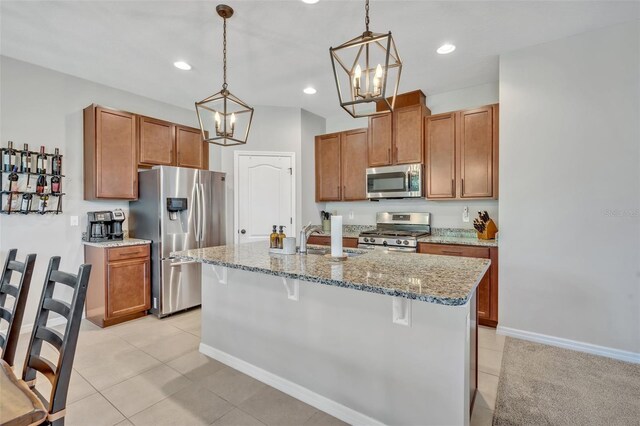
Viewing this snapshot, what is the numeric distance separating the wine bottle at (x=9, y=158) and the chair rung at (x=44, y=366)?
8.94 ft

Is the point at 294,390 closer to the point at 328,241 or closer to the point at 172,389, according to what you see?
the point at 172,389

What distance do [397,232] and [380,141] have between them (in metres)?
1.25

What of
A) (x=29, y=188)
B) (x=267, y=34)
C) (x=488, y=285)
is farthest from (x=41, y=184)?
(x=488, y=285)

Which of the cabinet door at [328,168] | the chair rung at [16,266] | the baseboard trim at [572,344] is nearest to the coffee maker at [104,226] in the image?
the chair rung at [16,266]

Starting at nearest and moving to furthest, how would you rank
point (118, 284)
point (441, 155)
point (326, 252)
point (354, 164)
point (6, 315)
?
point (6, 315) → point (326, 252) → point (118, 284) → point (441, 155) → point (354, 164)

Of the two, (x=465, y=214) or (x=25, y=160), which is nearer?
(x=25, y=160)

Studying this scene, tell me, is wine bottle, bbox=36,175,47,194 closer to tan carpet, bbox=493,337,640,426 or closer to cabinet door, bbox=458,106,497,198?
tan carpet, bbox=493,337,640,426

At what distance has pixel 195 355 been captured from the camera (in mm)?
2717

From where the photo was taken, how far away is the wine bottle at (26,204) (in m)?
3.14

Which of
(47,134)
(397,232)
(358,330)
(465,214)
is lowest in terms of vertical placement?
(358,330)

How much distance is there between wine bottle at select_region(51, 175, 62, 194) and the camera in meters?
3.35

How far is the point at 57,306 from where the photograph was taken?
1261 mm

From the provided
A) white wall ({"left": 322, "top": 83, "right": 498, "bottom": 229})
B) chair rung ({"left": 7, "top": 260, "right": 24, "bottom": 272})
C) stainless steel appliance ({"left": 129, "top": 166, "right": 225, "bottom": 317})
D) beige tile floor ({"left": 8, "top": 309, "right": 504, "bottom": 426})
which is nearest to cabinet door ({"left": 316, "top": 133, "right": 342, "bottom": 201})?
white wall ({"left": 322, "top": 83, "right": 498, "bottom": 229})

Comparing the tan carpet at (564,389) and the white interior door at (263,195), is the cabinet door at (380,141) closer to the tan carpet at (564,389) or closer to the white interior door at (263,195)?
the white interior door at (263,195)
